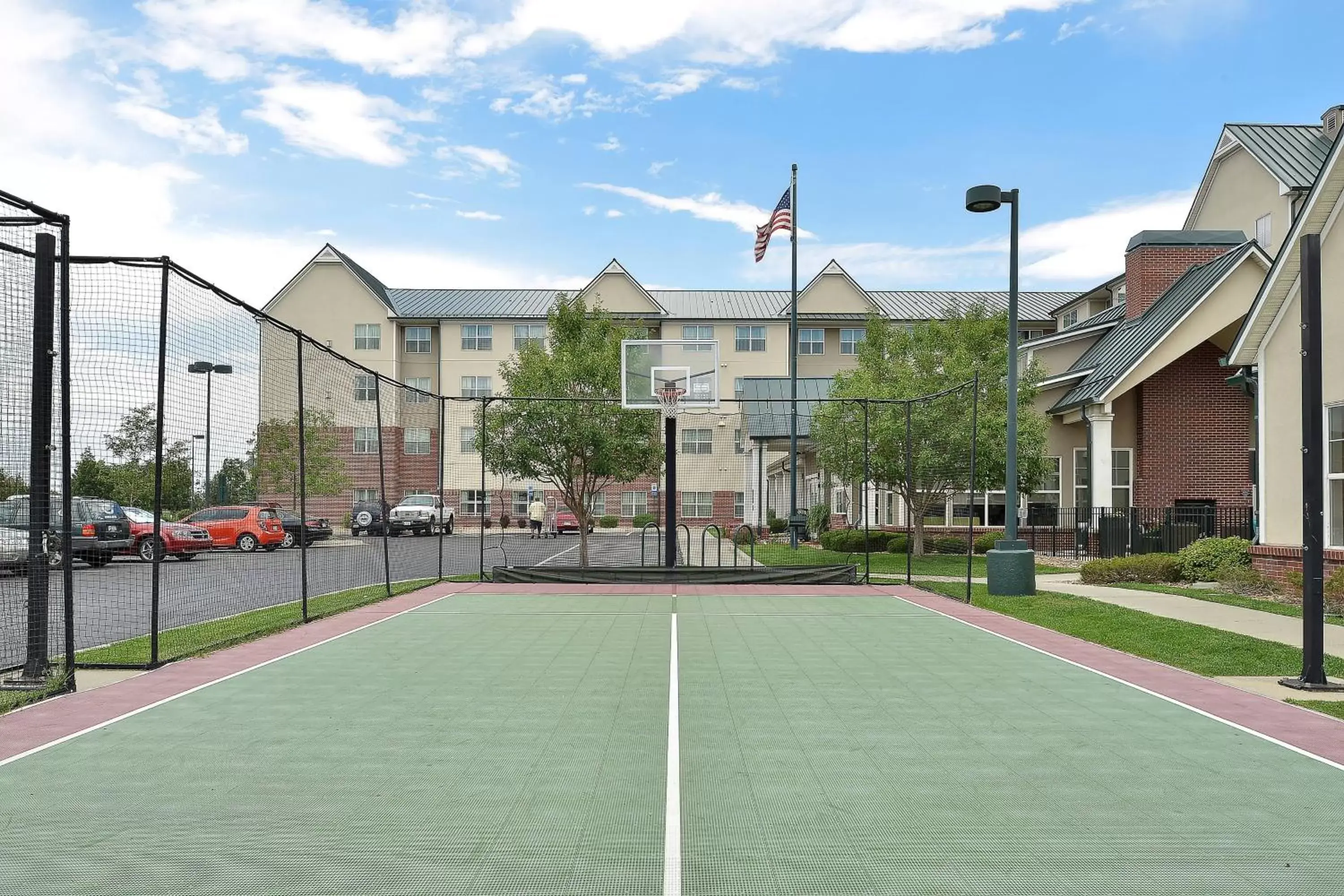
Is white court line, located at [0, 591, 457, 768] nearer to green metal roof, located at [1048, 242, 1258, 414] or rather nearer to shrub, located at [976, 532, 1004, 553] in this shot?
shrub, located at [976, 532, 1004, 553]

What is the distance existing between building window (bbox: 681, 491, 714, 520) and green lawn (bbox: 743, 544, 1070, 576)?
65.4 inches

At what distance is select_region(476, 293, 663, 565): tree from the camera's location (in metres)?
21.2

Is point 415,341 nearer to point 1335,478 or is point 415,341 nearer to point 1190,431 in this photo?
point 1190,431

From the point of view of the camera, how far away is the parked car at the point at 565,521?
3236cm

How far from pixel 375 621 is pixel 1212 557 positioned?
13732 mm

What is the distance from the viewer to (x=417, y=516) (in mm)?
23969

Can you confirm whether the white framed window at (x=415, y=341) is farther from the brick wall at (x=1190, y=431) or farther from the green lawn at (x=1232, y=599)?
the green lawn at (x=1232, y=599)

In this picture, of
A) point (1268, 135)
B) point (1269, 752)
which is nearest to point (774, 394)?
point (1268, 135)

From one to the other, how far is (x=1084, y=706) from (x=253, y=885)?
6.17m

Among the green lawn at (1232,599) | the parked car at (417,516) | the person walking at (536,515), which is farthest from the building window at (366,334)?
the green lawn at (1232,599)

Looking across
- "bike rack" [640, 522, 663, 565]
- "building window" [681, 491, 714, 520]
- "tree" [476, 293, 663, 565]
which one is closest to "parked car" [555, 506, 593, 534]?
"tree" [476, 293, 663, 565]

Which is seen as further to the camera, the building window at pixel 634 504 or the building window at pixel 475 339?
the building window at pixel 475 339

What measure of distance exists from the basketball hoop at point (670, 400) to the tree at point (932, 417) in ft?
13.0

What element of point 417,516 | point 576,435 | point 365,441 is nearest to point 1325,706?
point 576,435
